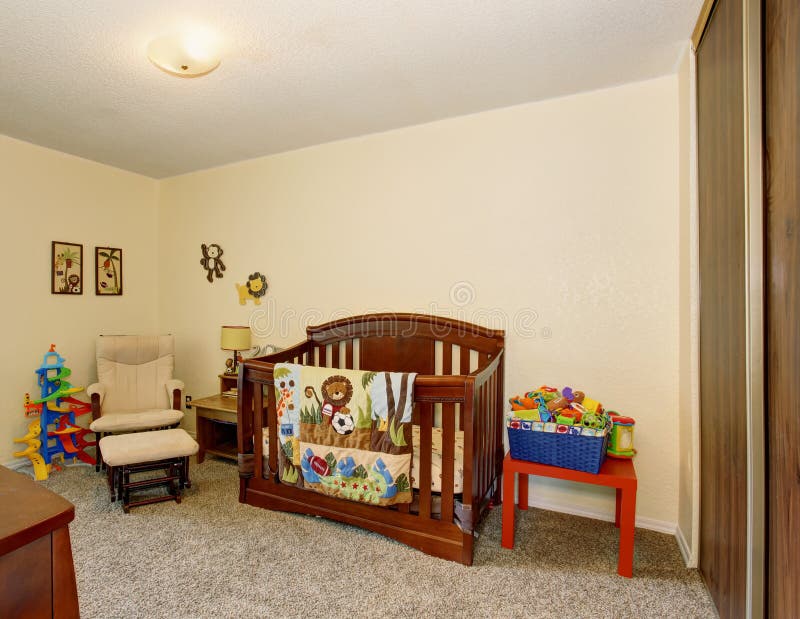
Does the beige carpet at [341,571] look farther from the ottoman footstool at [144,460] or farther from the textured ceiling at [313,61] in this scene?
the textured ceiling at [313,61]

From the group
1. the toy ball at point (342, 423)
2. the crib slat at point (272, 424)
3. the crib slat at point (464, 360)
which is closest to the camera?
the toy ball at point (342, 423)

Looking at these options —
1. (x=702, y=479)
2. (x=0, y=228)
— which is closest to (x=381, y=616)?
(x=702, y=479)

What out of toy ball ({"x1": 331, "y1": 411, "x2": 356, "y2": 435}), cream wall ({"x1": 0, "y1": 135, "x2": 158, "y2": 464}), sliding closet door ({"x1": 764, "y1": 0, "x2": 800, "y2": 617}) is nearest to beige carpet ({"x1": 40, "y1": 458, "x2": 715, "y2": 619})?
toy ball ({"x1": 331, "y1": 411, "x2": 356, "y2": 435})

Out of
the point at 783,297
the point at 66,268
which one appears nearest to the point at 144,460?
the point at 66,268

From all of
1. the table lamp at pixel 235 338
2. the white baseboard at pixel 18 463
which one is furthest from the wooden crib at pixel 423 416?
the white baseboard at pixel 18 463

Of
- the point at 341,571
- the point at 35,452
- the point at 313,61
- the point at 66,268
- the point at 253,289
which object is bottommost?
the point at 341,571

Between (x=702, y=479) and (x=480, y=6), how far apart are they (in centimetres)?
215

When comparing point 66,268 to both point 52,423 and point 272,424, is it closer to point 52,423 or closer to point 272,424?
point 52,423

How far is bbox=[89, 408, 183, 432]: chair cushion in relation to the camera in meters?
2.98

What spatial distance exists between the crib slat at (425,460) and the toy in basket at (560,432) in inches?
16.1

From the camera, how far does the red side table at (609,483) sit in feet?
6.15

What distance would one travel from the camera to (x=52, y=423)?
3.16 metres

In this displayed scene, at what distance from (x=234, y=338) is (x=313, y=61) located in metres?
2.05

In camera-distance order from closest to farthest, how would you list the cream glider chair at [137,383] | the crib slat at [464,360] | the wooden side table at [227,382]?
the crib slat at [464,360] < the cream glider chair at [137,383] < the wooden side table at [227,382]
